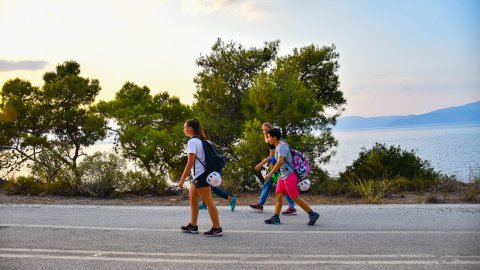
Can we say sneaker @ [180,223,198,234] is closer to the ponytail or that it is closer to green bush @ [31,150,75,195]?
the ponytail

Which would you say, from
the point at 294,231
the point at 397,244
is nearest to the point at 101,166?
the point at 294,231

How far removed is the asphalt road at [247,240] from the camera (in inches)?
205

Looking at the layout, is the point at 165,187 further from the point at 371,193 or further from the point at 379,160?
the point at 379,160

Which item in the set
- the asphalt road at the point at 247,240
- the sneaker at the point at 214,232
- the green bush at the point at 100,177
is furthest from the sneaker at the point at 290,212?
the green bush at the point at 100,177

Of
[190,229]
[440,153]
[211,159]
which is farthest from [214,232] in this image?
[440,153]

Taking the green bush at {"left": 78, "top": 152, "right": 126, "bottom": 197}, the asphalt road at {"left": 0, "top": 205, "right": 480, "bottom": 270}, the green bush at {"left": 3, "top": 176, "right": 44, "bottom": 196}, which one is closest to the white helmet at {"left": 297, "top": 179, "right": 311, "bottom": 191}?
the asphalt road at {"left": 0, "top": 205, "right": 480, "bottom": 270}

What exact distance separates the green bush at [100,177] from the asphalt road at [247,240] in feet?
8.09

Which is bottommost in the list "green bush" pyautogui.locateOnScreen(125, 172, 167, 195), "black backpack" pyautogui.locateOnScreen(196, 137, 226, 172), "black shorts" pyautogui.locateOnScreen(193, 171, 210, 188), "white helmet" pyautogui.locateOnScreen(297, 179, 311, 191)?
"green bush" pyautogui.locateOnScreen(125, 172, 167, 195)

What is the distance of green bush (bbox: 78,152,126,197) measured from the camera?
37.0 ft

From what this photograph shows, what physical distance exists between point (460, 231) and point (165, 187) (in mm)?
7369

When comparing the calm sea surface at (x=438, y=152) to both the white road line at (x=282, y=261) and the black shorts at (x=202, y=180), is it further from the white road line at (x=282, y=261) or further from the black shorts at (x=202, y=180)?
the white road line at (x=282, y=261)

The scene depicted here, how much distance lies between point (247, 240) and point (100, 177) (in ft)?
20.5

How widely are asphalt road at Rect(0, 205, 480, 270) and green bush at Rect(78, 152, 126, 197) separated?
8.09 feet

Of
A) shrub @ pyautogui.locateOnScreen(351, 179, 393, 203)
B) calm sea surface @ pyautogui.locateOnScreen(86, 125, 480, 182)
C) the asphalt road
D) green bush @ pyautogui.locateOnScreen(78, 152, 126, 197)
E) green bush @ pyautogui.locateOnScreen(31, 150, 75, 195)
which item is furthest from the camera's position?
calm sea surface @ pyautogui.locateOnScreen(86, 125, 480, 182)
